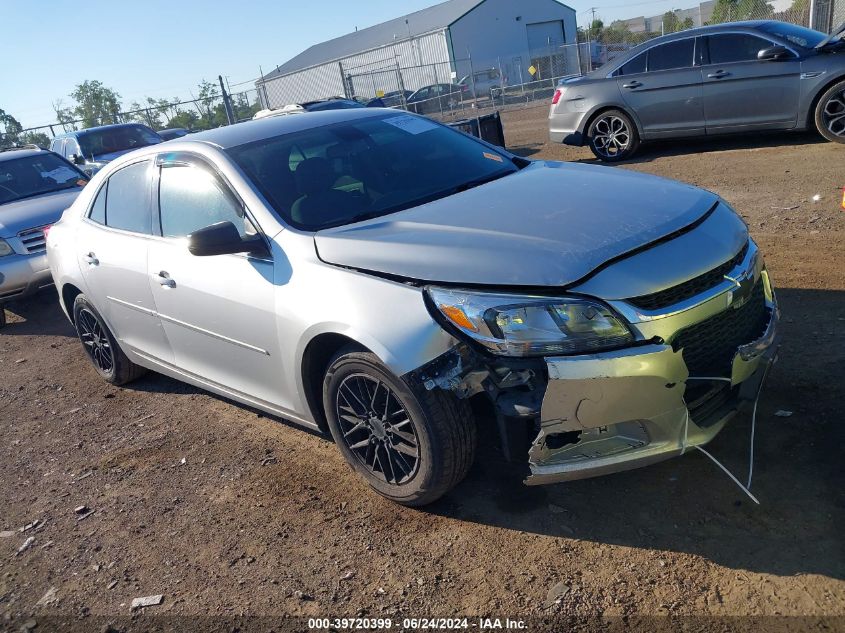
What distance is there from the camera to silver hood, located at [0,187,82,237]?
7834mm

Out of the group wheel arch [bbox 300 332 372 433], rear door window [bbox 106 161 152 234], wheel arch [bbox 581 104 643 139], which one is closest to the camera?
wheel arch [bbox 300 332 372 433]

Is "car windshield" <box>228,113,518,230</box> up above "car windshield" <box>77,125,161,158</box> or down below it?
below

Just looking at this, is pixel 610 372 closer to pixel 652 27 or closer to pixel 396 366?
pixel 396 366

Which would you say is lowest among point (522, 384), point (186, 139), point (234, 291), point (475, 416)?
point (475, 416)

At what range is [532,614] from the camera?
2582mm

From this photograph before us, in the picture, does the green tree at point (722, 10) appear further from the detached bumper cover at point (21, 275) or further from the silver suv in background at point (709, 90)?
the detached bumper cover at point (21, 275)

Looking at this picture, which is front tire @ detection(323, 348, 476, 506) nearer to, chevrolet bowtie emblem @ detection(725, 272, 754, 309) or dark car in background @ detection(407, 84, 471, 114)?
chevrolet bowtie emblem @ detection(725, 272, 754, 309)

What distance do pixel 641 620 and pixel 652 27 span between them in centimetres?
7257

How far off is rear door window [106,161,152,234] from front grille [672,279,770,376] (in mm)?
3165

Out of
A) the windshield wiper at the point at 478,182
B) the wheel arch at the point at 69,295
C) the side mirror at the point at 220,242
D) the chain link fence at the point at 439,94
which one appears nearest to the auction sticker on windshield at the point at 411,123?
the windshield wiper at the point at 478,182

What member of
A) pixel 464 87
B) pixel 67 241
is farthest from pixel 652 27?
pixel 67 241

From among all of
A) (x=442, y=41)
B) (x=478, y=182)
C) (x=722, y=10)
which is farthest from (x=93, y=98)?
(x=478, y=182)

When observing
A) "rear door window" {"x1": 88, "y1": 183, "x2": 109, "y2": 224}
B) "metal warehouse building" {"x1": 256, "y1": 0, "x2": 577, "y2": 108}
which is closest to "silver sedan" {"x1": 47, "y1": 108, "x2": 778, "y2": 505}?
"rear door window" {"x1": 88, "y1": 183, "x2": 109, "y2": 224}

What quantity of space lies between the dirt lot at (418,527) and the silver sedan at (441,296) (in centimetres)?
32
